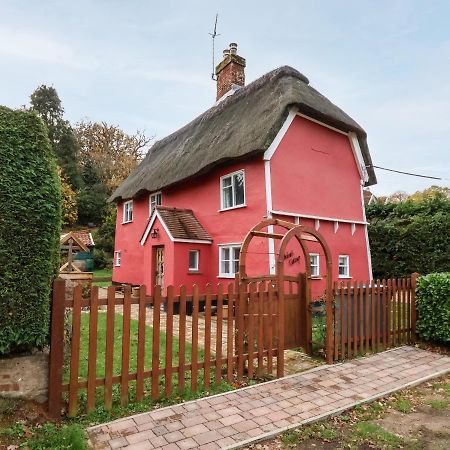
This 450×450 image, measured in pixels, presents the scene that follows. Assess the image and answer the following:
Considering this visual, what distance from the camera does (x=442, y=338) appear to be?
723 cm

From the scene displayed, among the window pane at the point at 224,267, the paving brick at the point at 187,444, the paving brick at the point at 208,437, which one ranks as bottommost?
the paving brick at the point at 208,437

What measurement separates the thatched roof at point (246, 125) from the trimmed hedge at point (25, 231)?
8.01 metres

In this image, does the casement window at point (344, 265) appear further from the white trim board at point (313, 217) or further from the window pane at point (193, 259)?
the window pane at point (193, 259)

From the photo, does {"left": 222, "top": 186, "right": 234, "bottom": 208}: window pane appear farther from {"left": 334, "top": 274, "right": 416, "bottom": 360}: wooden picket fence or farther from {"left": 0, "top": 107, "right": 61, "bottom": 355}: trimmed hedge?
{"left": 0, "top": 107, "right": 61, "bottom": 355}: trimmed hedge

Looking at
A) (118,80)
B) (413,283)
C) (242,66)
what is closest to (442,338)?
(413,283)

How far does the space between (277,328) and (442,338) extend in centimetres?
400

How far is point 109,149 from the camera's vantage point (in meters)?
41.3

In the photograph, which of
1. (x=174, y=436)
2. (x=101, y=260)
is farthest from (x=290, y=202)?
(x=101, y=260)

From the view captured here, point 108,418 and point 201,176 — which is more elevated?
point 201,176

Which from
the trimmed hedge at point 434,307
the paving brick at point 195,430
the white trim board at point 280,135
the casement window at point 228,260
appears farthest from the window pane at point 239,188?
the paving brick at point 195,430

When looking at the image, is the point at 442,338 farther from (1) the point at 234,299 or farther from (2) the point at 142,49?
(2) the point at 142,49

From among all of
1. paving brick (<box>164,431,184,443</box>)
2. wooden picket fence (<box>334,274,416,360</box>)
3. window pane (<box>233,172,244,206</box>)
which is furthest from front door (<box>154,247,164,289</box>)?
paving brick (<box>164,431,184,443</box>)

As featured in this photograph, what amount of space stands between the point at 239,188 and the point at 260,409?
9296mm

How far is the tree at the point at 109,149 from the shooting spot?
38.3 metres
